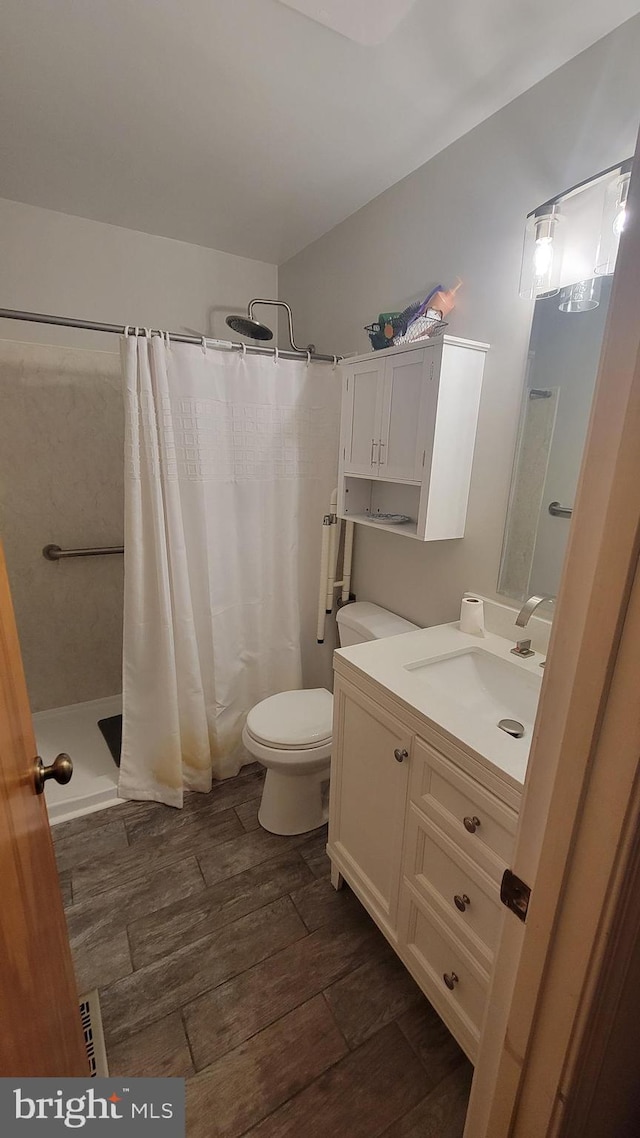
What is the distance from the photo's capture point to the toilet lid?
5.26ft

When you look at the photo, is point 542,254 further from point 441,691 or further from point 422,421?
point 441,691

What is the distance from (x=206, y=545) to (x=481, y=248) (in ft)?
4.51

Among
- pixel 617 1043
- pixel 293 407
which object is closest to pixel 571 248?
pixel 293 407

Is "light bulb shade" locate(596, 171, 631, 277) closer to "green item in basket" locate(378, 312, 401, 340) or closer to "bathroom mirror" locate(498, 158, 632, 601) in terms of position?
"bathroom mirror" locate(498, 158, 632, 601)

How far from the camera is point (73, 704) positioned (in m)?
2.51

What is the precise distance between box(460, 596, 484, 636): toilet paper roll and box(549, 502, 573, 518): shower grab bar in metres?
0.36

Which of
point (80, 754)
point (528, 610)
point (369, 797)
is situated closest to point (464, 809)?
point (369, 797)

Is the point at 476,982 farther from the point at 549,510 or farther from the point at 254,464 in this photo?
the point at 254,464

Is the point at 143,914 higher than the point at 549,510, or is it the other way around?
the point at 549,510

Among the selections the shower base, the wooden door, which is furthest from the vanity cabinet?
the shower base

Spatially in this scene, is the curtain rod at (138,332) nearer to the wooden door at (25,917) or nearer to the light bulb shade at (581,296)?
the light bulb shade at (581,296)

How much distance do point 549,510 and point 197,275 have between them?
207 cm

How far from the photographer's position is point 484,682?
1.36 m

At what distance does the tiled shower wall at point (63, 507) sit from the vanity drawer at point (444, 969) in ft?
6.61
